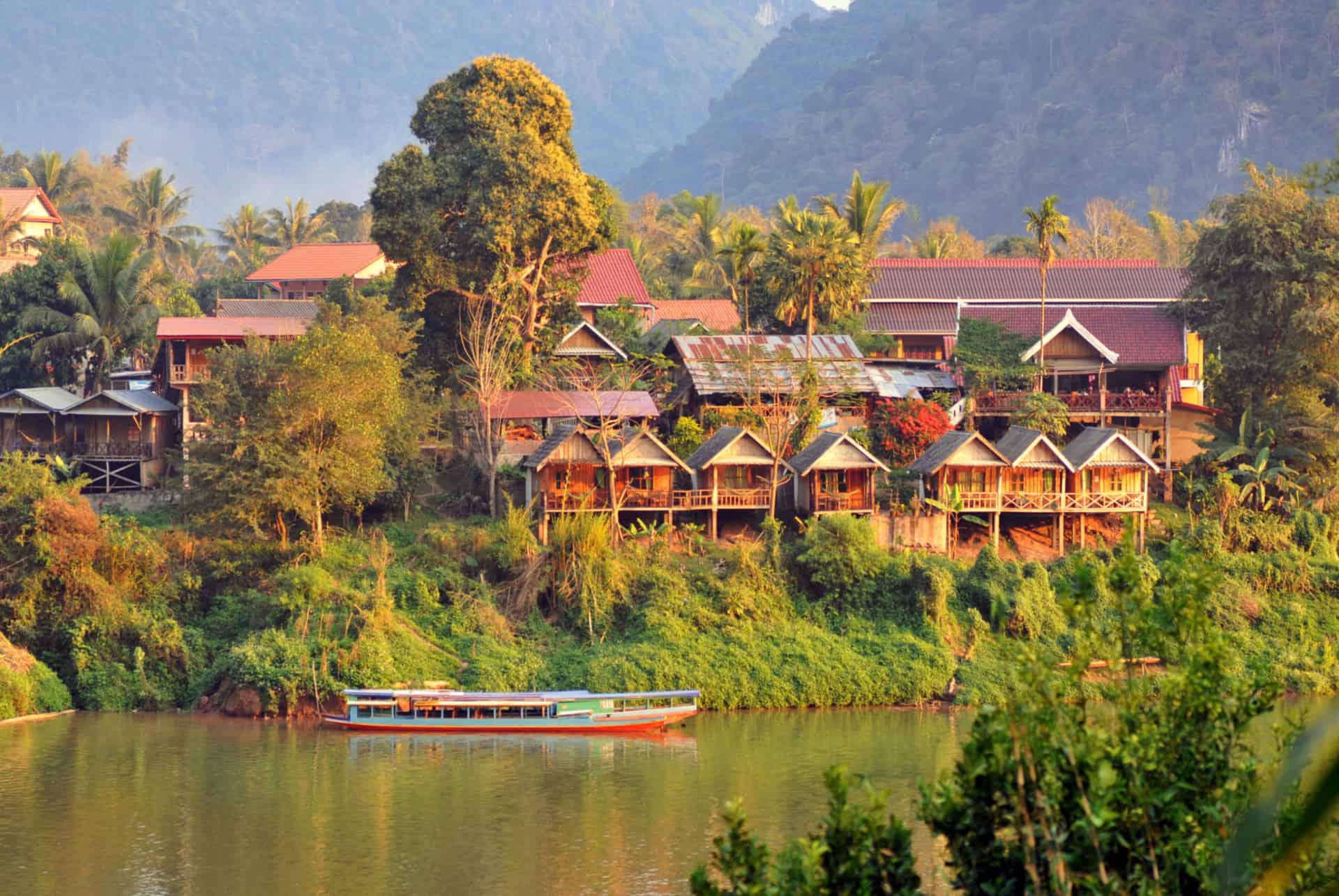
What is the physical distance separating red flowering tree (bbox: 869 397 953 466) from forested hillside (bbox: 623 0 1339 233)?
8270cm

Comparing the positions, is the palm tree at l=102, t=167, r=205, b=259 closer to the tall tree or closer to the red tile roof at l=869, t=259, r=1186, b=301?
the tall tree

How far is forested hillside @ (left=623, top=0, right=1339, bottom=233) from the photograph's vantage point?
116 m

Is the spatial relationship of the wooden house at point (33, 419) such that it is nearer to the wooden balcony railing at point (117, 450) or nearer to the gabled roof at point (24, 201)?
the wooden balcony railing at point (117, 450)

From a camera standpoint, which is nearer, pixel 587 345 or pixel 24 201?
pixel 587 345

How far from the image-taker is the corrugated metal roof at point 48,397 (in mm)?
40625

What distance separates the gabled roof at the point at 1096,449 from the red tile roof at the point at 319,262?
30469 mm

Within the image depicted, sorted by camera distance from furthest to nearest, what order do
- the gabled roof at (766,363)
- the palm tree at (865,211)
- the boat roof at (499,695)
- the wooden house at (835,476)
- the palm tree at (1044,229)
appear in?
the palm tree at (865,211) → the palm tree at (1044,229) → the gabled roof at (766,363) → the wooden house at (835,476) → the boat roof at (499,695)

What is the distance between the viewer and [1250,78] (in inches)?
4594

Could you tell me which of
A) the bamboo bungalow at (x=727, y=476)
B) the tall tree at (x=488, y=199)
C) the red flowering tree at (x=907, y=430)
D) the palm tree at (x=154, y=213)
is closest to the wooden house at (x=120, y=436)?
the tall tree at (x=488, y=199)

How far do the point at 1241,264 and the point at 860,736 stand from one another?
1776 cm

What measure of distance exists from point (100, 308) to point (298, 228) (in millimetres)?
29225

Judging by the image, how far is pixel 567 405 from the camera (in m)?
40.5

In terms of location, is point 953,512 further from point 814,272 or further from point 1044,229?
point 814,272

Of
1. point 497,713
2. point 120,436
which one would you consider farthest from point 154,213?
point 497,713
